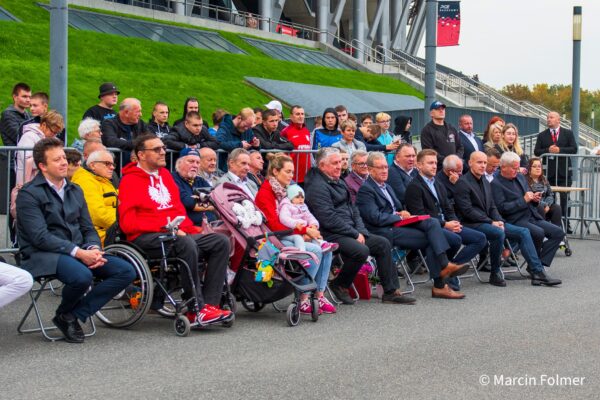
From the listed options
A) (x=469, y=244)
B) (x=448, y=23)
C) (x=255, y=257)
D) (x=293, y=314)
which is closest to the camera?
(x=293, y=314)

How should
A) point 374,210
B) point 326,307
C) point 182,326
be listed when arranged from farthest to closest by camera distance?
point 374,210 → point 326,307 → point 182,326

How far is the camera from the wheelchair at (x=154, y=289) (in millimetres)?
8758

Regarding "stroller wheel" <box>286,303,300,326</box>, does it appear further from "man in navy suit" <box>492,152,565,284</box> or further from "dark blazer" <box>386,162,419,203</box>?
"man in navy suit" <box>492,152,565,284</box>

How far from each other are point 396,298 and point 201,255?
2.64 m

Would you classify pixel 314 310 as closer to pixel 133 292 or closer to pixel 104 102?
pixel 133 292

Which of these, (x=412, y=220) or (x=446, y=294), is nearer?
(x=446, y=294)

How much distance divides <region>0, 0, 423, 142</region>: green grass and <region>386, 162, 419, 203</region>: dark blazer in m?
13.5

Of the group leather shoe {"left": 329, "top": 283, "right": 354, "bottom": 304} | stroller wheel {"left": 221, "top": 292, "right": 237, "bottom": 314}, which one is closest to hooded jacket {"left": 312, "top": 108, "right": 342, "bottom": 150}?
leather shoe {"left": 329, "top": 283, "right": 354, "bottom": 304}

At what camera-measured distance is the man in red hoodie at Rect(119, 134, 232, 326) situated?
9023 mm

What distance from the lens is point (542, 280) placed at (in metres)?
12.5

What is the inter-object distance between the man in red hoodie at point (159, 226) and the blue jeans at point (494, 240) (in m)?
4.47

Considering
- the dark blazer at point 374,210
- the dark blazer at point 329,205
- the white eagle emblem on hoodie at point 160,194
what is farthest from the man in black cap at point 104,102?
the white eagle emblem on hoodie at point 160,194

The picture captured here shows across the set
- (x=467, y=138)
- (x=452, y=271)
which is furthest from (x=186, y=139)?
(x=467, y=138)

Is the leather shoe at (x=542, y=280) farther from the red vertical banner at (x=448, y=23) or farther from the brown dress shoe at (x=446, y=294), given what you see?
the red vertical banner at (x=448, y=23)
